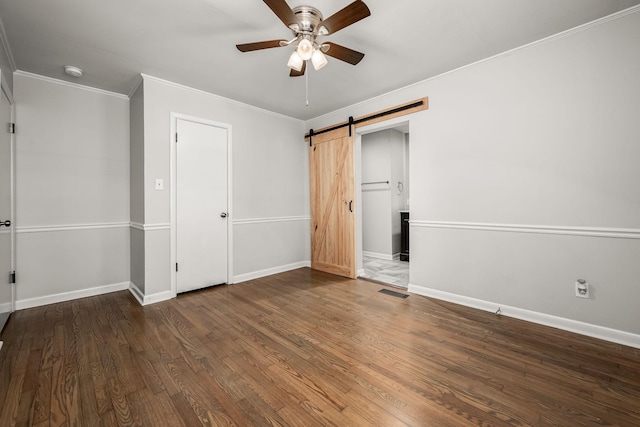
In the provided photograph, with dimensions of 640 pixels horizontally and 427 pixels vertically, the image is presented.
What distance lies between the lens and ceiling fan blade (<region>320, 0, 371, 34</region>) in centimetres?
167

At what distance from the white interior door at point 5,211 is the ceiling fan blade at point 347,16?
9.82 feet

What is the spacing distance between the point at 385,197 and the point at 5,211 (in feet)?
17.3

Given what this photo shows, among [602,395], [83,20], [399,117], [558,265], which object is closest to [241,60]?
[83,20]

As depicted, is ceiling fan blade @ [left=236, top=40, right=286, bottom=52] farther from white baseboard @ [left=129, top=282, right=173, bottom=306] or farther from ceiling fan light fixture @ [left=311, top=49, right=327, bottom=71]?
white baseboard @ [left=129, top=282, right=173, bottom=306]

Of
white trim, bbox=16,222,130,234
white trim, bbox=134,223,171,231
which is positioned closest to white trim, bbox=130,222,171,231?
Answer: white trim, bbox=134,223,171,231

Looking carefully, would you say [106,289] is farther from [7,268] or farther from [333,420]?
[333,420]

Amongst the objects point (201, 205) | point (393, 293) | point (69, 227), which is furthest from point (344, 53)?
point (69, 227)

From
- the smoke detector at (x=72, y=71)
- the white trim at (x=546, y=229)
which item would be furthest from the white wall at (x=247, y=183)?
the white trim at (x=546, y=229)

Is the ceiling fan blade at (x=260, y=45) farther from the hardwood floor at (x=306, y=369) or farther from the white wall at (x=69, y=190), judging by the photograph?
the white wall at (x=69, y=190)

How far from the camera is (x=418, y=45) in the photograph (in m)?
2.54

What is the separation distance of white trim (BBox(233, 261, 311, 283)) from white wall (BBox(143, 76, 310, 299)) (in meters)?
0.02

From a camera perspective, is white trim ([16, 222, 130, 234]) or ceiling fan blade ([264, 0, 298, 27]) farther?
white trim ([16, 222, 130, 234])

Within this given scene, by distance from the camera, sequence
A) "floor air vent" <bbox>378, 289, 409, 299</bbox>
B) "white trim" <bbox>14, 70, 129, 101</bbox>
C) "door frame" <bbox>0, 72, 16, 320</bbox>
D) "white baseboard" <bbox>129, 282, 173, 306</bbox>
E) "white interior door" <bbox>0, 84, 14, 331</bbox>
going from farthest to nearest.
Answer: "floor air vent" <bbox>378, 289, 409, 299</bbox>
"white baseboard" <bbox>129, 282, 173, 306</bbox>
"white trim" <bbox>14, 70, 129, 101</bbox>
"door frame" <bbox>0, 72, 16, 320</bbox>
"white interior door" <bbox>0, 84, 14, 331</bbox>

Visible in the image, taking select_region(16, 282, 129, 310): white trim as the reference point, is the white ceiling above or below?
above
